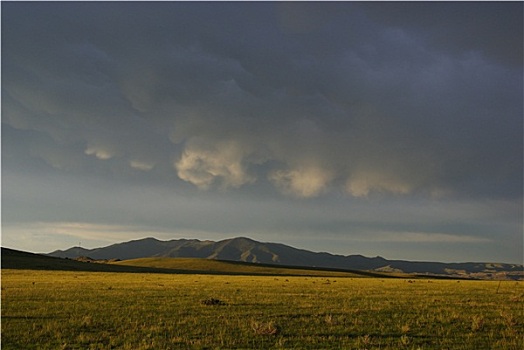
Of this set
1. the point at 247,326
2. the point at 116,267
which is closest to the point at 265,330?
the point at 247,326

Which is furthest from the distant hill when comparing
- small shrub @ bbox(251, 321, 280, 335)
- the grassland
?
small shrub @ bbox(251, 321, 280, 335)

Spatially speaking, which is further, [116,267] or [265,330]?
[116,267]

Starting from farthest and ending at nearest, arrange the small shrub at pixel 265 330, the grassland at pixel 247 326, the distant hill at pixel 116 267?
1. the distant hill at pixel 116 267
2. the small shrub at pixel 265 330
3. the grassland at pixel 247 326

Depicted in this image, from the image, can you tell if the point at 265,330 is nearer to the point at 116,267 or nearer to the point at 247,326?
the point at 247,326

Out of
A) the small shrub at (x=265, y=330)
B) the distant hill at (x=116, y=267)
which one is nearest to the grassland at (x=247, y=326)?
the small shrub at (x=265, y=330)

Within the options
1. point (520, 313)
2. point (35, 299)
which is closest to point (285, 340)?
point (520, 313)

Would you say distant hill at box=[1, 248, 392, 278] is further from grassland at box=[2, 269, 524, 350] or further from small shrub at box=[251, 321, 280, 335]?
small shrub at box=[251, 321, 280, 335]

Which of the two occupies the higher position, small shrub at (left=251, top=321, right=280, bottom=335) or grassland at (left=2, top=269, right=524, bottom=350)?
small shrub at (left=251, top=321, right=280, bottom=335)

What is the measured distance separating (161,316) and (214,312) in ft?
9.88

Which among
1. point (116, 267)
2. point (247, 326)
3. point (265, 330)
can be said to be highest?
point (265, 330)

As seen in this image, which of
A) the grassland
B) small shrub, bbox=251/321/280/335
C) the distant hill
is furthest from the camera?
the distant hill

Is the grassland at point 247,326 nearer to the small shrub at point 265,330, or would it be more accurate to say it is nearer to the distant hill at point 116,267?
the small shrub at point 265,330

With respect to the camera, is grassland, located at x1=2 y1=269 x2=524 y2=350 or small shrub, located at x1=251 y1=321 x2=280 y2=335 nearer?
grassland, located at x1=2 y1=269 x2=524 y2=350

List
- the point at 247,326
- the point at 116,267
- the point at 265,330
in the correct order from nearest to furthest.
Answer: the point at 265,330, the point at 247,326, the point at 116,267
